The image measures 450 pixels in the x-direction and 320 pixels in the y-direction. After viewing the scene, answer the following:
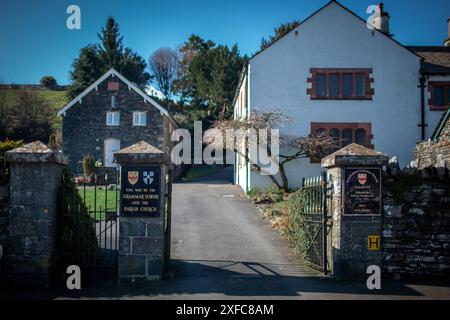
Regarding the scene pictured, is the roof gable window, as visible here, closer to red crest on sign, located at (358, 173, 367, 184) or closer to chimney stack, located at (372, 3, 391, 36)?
chimney stack, located at (372, 3, 391, 36)

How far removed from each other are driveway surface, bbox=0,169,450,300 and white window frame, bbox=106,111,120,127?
60.6ft

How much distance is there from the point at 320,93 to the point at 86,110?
709 inches

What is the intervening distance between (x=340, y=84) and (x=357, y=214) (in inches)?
563

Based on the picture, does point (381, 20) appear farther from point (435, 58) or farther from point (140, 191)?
point (140, 191)

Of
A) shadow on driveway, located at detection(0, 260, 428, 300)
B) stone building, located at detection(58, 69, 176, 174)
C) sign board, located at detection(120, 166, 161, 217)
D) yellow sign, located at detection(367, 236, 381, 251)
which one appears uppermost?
stone building, located at detection(58, 69, 176, 174)

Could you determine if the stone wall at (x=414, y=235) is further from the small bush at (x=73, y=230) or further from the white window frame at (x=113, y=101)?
the white window frame at (x=113, y=101)

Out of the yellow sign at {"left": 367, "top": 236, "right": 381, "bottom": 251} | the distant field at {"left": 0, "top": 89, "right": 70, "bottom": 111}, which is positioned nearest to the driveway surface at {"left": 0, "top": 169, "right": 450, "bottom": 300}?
the yellow sign at {"left": 367, "top": 236, "right": 381, "bottom": 251}

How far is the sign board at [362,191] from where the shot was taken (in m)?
7.93

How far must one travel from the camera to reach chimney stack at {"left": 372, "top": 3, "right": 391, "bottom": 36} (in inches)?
988

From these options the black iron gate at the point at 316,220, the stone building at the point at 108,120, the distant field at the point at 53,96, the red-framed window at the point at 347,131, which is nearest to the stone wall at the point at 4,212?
the black iron gate at the point at 316,220
